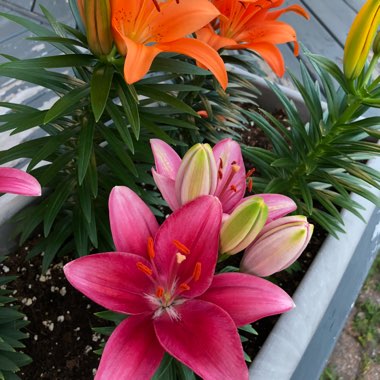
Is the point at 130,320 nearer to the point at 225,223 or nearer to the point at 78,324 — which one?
the point at 225,223

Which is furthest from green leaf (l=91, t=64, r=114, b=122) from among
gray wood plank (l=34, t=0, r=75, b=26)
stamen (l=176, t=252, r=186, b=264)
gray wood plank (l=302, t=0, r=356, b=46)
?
gray wood plank (l=302, t=0, r=356, b=46)

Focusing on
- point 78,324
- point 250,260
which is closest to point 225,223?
point 250,260

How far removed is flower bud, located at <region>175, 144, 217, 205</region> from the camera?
0.46 metres

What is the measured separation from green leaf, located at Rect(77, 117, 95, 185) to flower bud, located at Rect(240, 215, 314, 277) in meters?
0.31

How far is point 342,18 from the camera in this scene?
183 centimetres

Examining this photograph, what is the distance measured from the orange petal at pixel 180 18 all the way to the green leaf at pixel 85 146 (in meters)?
0.18

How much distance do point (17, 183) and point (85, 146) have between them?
0.79 feet

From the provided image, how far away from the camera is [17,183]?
1.57 feet

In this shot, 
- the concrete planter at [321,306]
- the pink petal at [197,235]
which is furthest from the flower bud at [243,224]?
the concrete planter at [321,306]

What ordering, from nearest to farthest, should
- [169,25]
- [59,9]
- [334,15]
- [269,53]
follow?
[169,25]
[269,53]
[59,9]
[334,15]

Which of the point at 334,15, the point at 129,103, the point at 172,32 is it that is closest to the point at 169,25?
the point at 172,32

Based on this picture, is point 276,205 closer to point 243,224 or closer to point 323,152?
point 243,224

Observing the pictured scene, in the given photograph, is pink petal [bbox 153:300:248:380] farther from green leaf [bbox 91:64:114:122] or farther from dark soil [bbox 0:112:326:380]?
dark soil [bbox 0:112:326:380]

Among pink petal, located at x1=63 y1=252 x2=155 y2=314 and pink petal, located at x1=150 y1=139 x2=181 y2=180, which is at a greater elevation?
pink petal, located at x1=150 y1=139 x2=181 y2=180
